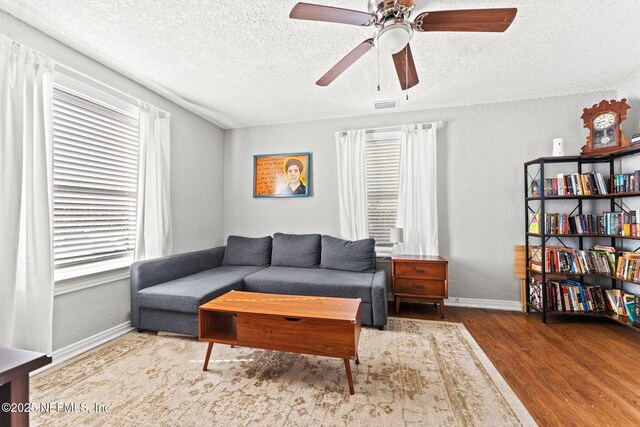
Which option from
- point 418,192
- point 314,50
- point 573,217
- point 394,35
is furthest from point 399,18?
point 573,217

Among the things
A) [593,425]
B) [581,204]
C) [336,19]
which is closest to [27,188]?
[336,19]

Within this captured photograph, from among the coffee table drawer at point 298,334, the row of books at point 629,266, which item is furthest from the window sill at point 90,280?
the row of books at point 629,266

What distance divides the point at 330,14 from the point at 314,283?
226cm

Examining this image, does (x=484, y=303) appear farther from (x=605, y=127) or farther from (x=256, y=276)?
(x=256, y=276)

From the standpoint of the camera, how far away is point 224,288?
270cm

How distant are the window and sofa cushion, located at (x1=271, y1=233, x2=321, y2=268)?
1620mm

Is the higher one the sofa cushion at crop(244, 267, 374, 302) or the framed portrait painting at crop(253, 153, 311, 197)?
the framed portrait painting at crop(253, 153, 311, 197)

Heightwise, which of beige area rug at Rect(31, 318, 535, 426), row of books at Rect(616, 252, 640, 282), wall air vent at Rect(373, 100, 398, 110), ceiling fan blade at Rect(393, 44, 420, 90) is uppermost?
wall air vent at Rect(373, 100, 398, 110)

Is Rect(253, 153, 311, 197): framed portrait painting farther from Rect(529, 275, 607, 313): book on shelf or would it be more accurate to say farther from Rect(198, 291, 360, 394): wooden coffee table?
Rect(529, 275, 607, 313): book on shelf

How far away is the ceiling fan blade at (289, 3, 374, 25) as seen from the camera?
140cm

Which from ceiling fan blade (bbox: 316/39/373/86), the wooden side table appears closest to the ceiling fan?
ceiling fan blade (bbox: 316/39/373/86)

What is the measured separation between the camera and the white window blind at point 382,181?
3635 mm

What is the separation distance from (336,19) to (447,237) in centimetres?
286

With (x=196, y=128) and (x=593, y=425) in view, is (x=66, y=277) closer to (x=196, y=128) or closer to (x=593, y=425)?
A: (x=196, y=128)
